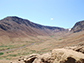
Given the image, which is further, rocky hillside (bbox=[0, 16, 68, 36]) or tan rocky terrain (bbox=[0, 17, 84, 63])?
rocky hillside (bbox=[0, 16, 68, 36])

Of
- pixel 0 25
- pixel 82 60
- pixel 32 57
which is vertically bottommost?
pixel 32 57

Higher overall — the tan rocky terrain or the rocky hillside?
the rocky hillside

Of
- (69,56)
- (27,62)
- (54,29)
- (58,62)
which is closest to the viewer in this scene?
(69,56)

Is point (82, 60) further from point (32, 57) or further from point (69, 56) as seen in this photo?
point (32, 57)

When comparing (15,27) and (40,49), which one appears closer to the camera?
(40,49)

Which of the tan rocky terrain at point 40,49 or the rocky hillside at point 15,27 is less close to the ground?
the rocky hillside at point 15,27

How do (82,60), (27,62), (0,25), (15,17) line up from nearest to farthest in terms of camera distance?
1. (82,60)
2. (27,62)
3. (0,25)
4. (15,17)

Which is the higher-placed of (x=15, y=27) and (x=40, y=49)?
(x=15, y=27)

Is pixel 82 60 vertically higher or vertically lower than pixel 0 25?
lower

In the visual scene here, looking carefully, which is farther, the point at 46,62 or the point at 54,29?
the point at 54,29

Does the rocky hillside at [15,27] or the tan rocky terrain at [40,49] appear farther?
the rocky hillside at [15,27]

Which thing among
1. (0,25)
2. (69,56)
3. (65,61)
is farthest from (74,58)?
(0,25)

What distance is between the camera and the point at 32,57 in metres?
10.4

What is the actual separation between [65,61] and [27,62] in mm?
6535
